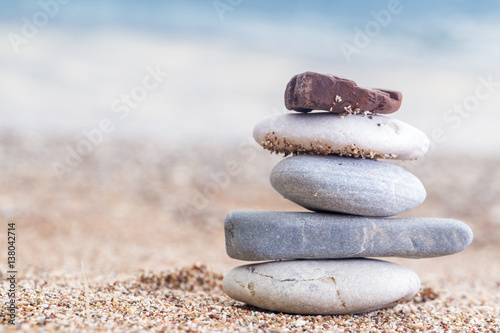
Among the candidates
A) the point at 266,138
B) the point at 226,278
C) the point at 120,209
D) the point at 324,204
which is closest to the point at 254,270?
the point at 226,278

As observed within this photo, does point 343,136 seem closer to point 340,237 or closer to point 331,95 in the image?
point 331,95

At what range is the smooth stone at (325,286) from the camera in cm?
539

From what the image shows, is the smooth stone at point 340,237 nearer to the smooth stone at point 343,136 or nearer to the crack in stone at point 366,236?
the crack in stone at point 366,236

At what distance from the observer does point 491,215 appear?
15.1m

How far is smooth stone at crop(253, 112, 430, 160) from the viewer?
555 cm

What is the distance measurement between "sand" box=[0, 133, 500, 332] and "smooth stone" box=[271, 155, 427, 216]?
1223 millimetres

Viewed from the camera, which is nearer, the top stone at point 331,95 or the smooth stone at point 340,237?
the top stone at point 331,95

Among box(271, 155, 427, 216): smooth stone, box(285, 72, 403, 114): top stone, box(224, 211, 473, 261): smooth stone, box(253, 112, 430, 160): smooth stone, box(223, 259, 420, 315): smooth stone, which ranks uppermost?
box(285, 72, 403, 114): top stone

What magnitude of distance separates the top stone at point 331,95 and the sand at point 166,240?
229cm

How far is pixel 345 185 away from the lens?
549 centimetres

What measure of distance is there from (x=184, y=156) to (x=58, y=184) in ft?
17.5

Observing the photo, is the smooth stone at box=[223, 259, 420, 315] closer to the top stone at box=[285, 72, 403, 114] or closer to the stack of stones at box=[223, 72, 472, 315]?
the stack of stones at box=[223, 72, 472, 315]

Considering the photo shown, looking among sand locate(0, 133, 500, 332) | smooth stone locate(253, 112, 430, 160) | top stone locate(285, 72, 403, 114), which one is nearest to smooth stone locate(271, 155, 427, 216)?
smooth stone locate(253, 112, 430, 160)

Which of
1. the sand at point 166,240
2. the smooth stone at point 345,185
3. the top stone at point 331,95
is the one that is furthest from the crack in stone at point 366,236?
the top stone at point 331,95
